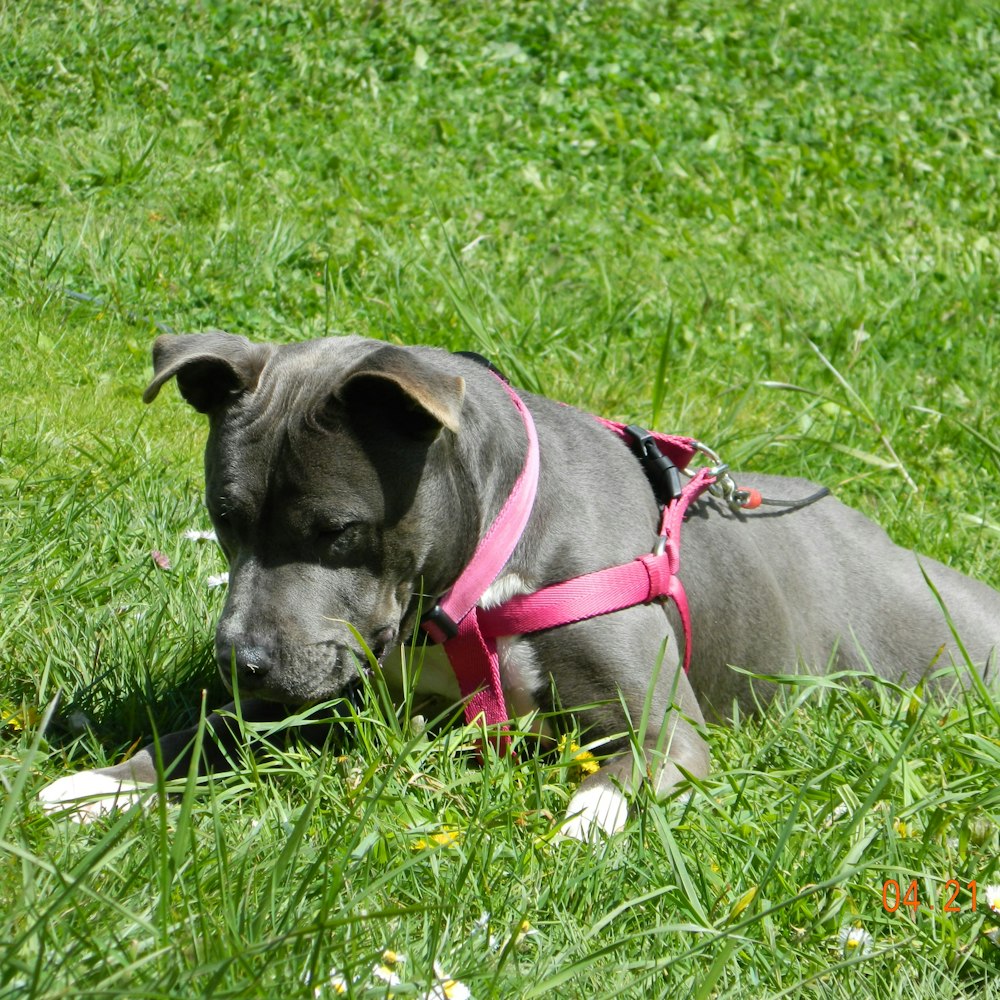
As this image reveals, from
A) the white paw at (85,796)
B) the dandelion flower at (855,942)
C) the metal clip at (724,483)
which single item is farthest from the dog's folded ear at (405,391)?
the dandelion flower at (855,942)

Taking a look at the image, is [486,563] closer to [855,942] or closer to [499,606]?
[499,606]

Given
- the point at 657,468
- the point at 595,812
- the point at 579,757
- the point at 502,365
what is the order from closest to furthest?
1. the point at 595,812
2. the point at 579,757
3. the point at 657,468
4. the point at 502,365

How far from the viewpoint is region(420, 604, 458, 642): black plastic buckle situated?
133 inches

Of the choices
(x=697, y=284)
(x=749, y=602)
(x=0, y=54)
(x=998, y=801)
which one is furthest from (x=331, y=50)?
(x=998, y=801)

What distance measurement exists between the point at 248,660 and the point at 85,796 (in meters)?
0.49

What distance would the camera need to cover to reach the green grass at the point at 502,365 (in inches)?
96.2

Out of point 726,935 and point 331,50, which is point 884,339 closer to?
point 331,50

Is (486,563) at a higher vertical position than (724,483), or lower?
higher

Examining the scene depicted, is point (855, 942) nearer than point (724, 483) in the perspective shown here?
Yes

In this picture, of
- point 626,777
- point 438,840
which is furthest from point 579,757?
point 438,840

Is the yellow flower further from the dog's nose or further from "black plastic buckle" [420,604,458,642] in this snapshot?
the dog's nose

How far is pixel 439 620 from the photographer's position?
3.39 m

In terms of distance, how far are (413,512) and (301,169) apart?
170 inches

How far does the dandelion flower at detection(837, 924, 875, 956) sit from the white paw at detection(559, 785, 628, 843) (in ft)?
1.72
